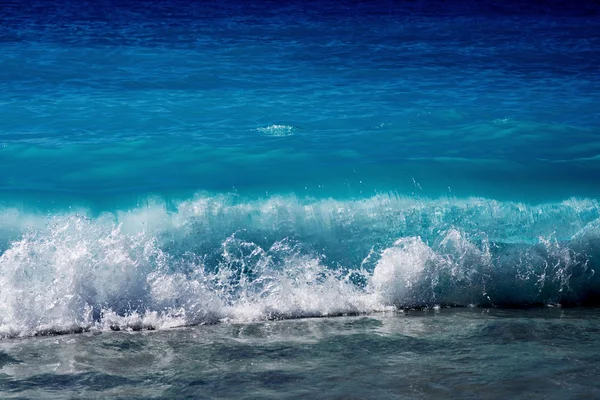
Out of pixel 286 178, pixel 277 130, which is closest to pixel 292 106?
pixel 277 130

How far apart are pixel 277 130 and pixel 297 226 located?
3.00 m

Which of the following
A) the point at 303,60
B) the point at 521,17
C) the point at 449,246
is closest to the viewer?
the point at 449,246

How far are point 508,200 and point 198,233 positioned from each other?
3.65m

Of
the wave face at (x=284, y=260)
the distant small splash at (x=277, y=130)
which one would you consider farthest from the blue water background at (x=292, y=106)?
the wave face at (x=284, y=260)

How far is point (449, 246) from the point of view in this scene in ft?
27.0

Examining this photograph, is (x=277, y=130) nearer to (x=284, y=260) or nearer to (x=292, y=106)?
(x=292, y=106)

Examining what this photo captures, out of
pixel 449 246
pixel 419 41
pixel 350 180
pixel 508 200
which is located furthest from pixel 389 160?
pixel 419 41

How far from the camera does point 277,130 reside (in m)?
11.5

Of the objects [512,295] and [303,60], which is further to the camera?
[303,60]

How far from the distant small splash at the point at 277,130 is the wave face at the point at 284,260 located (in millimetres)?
2405

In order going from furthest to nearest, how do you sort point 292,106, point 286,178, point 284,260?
point 292,106, point 286,178, point 284,260

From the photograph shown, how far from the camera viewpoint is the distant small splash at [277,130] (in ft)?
37.2

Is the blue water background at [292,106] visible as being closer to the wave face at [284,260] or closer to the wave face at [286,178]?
the wave face at [286,178]

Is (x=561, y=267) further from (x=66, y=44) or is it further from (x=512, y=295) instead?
(x=66, y=44)
